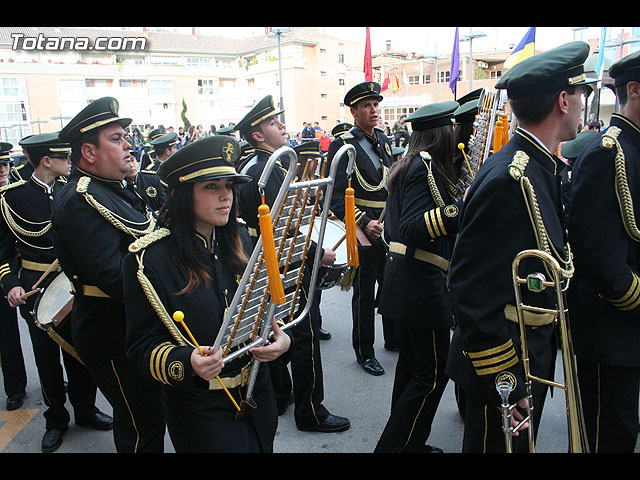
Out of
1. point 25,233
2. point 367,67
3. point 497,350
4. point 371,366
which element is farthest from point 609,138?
point 367,67

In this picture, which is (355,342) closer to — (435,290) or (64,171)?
(435,290)

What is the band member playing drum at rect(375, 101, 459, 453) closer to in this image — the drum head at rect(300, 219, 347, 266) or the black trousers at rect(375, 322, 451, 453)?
the black trousers at rect(375, 322, 451, 453)

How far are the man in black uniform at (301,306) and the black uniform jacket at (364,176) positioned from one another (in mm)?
867

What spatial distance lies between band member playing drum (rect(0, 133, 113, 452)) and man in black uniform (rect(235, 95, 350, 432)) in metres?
1.44

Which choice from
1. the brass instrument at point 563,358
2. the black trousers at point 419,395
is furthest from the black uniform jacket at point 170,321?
the black trousers at point 419,395

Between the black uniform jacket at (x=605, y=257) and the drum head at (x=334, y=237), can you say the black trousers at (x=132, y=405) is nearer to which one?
the drum head at (x=334, y=237)

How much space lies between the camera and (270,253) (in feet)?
5.62

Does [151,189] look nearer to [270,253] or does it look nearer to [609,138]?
[270,253]

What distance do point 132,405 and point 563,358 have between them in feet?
7.21

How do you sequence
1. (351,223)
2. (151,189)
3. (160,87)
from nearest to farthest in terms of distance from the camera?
(351,223)
(151,189)
(160,87)

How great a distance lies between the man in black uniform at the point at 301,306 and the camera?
3.69m

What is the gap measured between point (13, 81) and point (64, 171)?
5949 cm

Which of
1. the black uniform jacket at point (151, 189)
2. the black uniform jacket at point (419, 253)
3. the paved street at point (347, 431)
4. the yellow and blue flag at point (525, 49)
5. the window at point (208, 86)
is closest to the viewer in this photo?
the black uniform jacket at point (419, 253)

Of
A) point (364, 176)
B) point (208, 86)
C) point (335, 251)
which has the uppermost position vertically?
point (208, 86)
